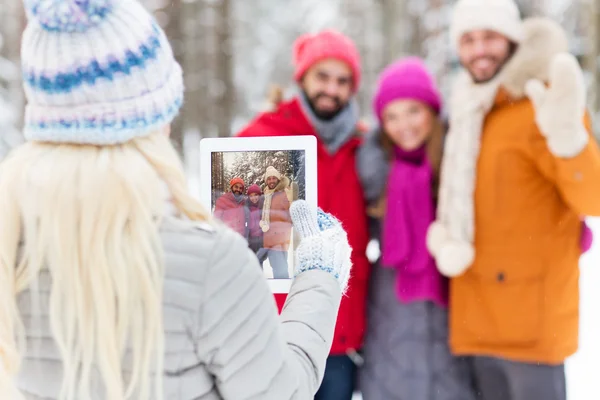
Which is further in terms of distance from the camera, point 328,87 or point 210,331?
point 328,87

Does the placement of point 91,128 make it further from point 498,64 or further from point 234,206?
point 498,64

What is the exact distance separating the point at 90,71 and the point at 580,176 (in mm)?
1433

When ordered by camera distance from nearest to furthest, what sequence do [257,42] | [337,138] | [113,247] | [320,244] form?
[113,247], [320,244], [337,138], [257,42]

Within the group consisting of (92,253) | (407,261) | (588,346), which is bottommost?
(588,346)

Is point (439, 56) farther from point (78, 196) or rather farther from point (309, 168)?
point (78, 196)

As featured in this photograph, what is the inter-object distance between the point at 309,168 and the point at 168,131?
13.1 inches

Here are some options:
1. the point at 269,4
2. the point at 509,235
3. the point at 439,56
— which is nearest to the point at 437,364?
the point at 509,235

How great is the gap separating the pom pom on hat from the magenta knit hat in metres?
1.38

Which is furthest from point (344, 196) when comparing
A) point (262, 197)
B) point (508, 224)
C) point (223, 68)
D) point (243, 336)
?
point (223, 68)

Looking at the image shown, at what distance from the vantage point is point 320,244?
1019 mm

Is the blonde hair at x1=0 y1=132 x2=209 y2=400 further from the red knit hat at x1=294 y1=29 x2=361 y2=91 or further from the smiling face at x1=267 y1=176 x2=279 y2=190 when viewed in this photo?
the red knit hat at x1=294 y1=29 x2=361 y2=91

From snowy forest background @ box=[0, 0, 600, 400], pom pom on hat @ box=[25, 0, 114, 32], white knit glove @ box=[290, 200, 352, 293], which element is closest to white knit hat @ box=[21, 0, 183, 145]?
pom pom on hat @ box=[25, 0, 114, 32]

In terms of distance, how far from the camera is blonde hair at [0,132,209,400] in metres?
0.76

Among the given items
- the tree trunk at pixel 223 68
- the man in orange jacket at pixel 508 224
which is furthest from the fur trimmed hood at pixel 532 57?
the tree trunk at pixel 223 68
